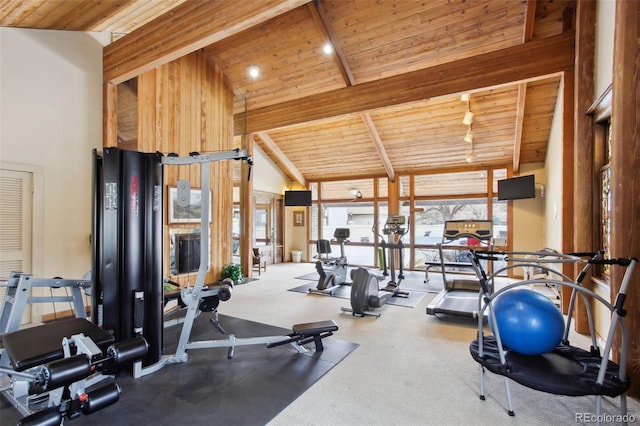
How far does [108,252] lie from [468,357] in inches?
142

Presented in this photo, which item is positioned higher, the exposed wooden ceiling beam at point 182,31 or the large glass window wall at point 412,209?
the exposed wooden ceiling beam at point 182,31

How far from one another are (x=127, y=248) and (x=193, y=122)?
12.8 feet

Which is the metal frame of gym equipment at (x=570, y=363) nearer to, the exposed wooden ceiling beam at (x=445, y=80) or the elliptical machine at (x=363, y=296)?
the elliptical machine at (x=363, y=296)

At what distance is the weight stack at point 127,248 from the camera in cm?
282

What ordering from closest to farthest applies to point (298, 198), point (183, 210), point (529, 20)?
point (529, 20) → point (183, 210) → point (298, 198)

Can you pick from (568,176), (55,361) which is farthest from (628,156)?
(55,361)

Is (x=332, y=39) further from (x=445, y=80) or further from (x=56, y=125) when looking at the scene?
(x=56, y=125)

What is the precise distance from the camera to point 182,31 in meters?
3.94

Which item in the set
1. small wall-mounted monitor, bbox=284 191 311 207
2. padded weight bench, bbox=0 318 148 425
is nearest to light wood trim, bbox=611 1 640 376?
padded weight bench, bbox=0 318 148 425

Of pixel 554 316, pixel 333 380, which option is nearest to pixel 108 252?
pixel 333 380

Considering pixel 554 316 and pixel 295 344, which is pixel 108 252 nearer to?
pixel 295 344

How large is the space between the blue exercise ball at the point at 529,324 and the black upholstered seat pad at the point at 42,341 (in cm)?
290

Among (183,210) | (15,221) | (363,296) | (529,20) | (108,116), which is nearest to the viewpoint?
(15,221)

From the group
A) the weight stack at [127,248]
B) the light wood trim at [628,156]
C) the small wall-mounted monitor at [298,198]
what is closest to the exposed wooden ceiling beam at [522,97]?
the light wood trim at [628,156]
